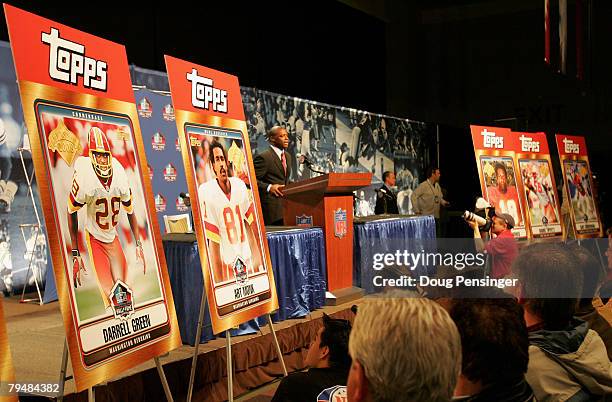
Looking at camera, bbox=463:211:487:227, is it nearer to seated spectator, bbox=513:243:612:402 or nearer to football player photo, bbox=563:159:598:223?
football player photo, bbox=563:159:598:223

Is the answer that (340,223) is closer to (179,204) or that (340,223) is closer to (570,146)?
(179,204)

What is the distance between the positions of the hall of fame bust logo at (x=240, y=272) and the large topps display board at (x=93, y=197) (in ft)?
1.88

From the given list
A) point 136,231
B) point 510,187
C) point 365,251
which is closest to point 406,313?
point 136,231

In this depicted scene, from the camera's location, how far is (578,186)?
21.6 ft

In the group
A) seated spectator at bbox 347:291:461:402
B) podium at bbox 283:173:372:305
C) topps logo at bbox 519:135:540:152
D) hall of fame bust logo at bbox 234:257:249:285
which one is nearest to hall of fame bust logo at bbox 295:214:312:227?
podium at bbox 283:173:372:305

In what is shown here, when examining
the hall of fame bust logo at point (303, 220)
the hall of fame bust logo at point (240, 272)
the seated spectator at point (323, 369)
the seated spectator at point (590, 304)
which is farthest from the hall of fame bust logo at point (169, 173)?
the seated spectator at point (590, 304)

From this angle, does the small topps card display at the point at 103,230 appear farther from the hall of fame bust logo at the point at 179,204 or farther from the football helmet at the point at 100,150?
the hall of fame bust logo at the point at 179,204

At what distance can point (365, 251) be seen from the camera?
5273 mm

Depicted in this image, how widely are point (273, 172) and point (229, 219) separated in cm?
201

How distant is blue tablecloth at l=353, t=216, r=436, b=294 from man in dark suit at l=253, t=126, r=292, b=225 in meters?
0.72

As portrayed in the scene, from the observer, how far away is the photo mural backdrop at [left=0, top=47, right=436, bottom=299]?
16.4 ft

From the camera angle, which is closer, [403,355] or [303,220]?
[403,355]

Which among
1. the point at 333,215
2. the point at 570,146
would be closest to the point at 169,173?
the point at 333,215

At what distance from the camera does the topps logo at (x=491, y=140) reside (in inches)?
209
